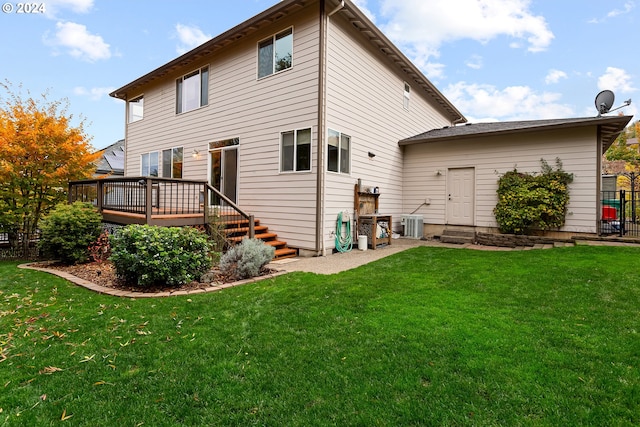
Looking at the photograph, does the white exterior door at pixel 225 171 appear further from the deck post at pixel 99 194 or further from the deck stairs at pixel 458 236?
the deck stairs at pixel 458 236

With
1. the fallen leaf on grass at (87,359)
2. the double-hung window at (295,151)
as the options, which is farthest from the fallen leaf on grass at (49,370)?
the double-hung window at (295,151)

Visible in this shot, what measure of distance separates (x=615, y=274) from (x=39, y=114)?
13.2 metres

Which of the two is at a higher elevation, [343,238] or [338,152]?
[338,152]

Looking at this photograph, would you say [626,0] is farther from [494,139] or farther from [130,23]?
[130,23]

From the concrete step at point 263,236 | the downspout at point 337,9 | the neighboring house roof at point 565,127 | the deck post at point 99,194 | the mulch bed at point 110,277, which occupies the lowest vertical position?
the mulch bed at point 110,277

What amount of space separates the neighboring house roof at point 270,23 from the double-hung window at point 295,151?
2.78 m

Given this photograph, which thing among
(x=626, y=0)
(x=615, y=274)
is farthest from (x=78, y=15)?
(x=626, y=0)

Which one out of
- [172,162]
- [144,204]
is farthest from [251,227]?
[172,162]

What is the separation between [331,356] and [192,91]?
34.4 ft

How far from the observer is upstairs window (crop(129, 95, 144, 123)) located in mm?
12562

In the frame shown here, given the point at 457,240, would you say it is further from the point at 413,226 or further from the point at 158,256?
the point at 158,256

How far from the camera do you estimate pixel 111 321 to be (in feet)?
10.5

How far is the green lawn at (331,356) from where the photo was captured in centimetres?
179

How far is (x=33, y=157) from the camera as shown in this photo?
27.5 feet
